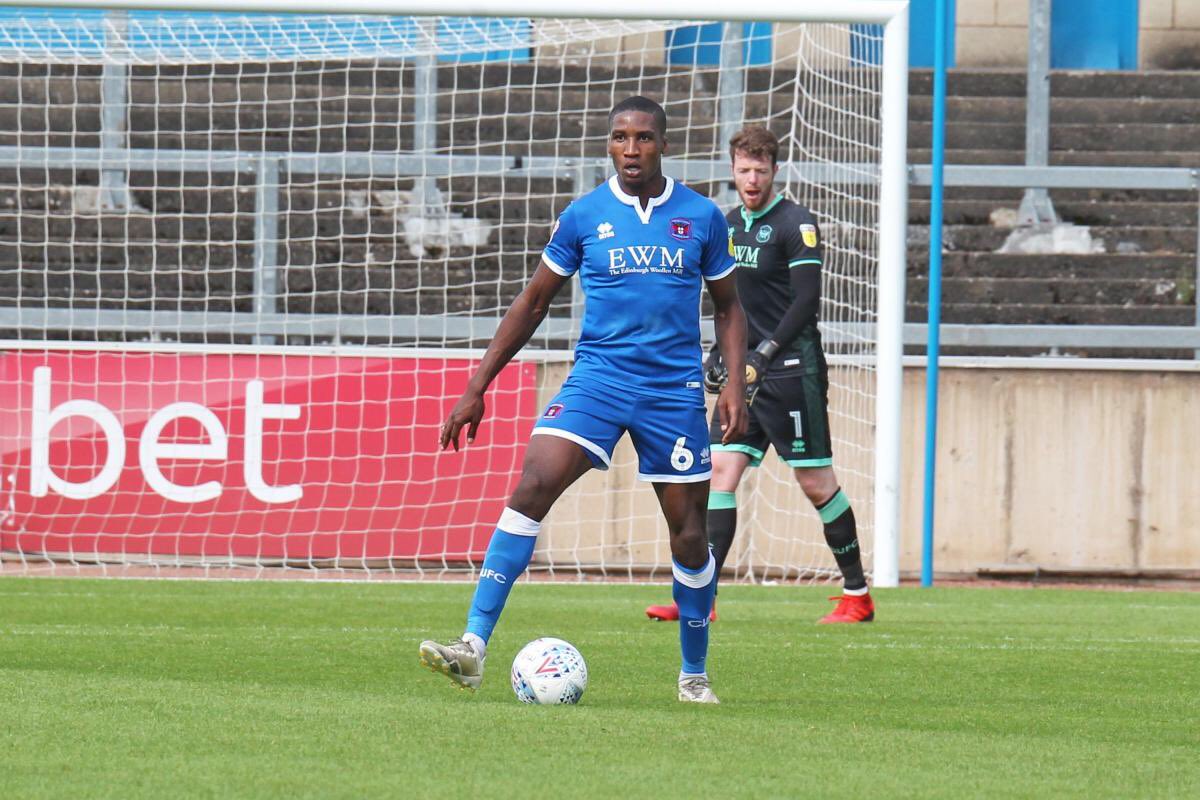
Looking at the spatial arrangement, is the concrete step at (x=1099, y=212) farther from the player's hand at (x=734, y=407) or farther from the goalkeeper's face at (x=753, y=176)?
the player's hand at (x=734, y=407)

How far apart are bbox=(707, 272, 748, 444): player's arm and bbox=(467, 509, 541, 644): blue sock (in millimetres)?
665

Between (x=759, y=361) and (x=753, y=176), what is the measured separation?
2.67ft

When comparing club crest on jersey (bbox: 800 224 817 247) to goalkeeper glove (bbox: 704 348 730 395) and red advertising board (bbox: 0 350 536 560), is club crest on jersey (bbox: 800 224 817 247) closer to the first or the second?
goalkeeper glove (bbox: 704 348 730 395)

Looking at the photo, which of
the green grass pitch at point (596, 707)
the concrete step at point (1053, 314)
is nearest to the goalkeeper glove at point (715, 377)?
the green grass pitch at point (596, 707)

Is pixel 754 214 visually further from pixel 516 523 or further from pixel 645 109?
pixel 516 523

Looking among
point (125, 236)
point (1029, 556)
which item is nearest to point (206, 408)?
point (125, 236)

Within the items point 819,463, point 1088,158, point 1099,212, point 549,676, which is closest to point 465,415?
point 549,676

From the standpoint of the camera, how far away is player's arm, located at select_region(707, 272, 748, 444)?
5.36 meters

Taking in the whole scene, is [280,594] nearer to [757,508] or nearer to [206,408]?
[206,408]

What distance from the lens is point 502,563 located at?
5191 millimetres

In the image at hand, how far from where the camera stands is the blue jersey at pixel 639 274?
17.3ft

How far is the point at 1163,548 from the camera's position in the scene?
11.1 metres

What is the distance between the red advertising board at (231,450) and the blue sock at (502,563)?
5.79 metres

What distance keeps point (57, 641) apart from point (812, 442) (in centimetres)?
334
